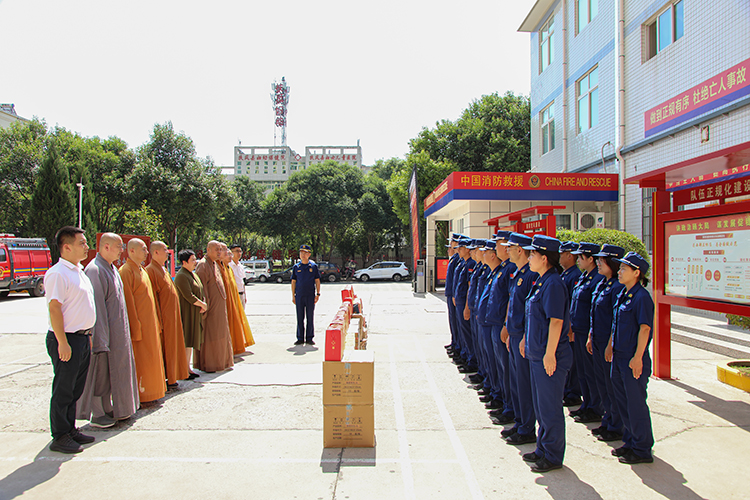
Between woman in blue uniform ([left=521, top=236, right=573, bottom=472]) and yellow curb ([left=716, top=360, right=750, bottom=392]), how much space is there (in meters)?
3.57

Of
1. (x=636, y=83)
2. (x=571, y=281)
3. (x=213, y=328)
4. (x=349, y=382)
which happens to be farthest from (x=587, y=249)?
(x=636, y=83)

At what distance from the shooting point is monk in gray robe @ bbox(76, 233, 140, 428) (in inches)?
168

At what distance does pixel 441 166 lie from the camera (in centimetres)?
2481

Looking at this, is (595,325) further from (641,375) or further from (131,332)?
(131,332)

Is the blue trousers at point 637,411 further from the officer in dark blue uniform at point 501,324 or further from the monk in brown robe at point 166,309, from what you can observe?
the monk in brown robe at point 166,309

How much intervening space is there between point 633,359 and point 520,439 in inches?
46.3

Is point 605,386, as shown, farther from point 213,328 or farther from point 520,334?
point 213,328

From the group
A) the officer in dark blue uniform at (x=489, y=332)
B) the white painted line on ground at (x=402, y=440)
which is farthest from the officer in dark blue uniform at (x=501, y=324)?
the white painted line on ground at (x=402, y=440)

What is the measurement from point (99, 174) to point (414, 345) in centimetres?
2792

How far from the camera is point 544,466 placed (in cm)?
350

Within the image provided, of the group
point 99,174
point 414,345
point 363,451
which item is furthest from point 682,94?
point 99,174

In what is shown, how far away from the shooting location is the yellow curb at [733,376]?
18.0 ft

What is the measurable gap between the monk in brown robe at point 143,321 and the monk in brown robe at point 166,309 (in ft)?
1.23

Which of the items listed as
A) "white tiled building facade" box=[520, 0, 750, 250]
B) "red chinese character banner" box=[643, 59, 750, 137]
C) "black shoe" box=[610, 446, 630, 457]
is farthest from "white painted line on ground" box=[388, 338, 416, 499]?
"red chinese character banner" box=[643, 59, 750, 137]
